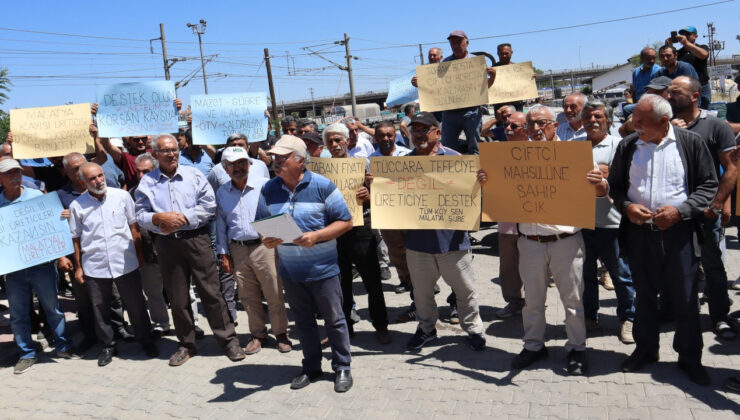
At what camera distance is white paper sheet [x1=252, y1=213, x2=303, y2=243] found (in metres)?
4.24

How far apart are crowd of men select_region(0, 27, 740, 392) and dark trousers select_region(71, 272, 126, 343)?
18 mm

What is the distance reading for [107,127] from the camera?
7.27m

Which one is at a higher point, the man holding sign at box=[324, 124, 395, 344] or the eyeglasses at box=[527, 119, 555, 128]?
the eyeglasses at box=[527, 119, 555, 128]

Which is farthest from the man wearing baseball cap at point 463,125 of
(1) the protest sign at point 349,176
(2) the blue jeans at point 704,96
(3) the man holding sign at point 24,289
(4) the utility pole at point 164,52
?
(4) the utility pole at point 164,52

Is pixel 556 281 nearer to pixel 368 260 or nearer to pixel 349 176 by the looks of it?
pixel 368 260

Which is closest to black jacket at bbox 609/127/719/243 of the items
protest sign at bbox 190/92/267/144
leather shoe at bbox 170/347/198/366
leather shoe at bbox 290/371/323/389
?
leather shoe at bbox 290/371/323/389

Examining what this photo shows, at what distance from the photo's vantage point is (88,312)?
6.57m

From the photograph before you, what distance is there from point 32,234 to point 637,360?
6081 millimetres

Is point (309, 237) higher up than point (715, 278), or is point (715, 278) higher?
point (309, 237)

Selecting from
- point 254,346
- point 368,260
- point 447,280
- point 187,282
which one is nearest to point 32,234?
point 187,282

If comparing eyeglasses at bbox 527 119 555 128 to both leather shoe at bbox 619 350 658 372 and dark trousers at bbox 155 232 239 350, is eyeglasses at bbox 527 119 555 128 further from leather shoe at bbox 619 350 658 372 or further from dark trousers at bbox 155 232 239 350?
dark trousers at bbox 155 232 239 350

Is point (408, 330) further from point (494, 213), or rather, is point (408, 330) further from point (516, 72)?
point (516, 72)

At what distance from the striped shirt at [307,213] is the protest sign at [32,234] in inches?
106

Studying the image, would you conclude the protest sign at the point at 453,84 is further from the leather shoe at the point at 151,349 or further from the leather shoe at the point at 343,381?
the leather shoe at the point at 151,349
